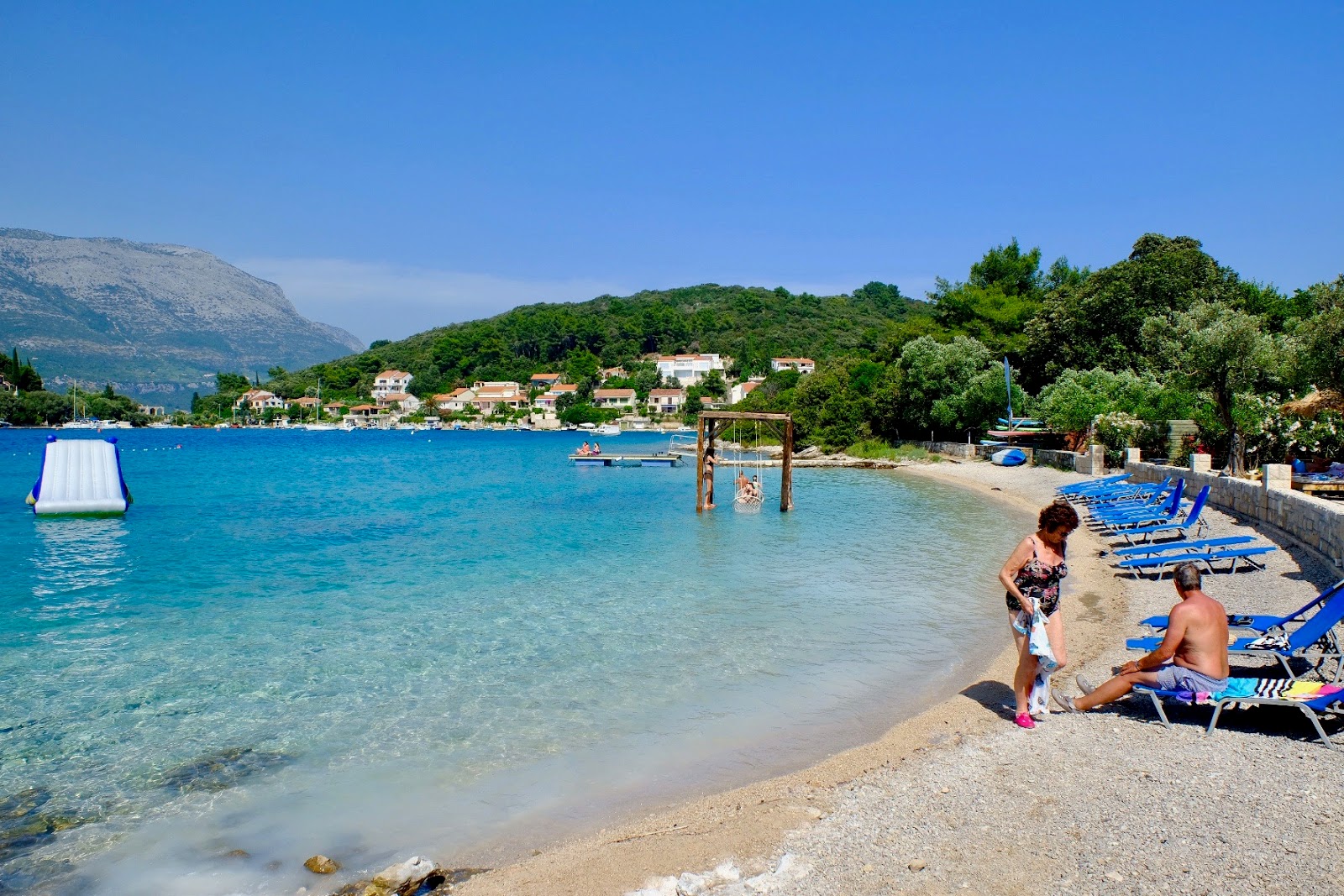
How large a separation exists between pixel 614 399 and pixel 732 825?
133 m

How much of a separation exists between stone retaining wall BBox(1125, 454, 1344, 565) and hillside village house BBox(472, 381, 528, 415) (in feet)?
415

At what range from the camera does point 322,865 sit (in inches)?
205

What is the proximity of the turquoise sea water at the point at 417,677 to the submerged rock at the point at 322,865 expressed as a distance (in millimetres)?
119

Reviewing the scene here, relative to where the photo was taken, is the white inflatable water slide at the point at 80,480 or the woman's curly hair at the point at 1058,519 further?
the white inflatable water slide at the point at 80,480

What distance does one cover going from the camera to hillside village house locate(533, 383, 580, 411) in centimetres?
13750

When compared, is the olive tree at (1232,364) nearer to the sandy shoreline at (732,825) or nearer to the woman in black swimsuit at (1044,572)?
the sandy shoreline at (732,825)

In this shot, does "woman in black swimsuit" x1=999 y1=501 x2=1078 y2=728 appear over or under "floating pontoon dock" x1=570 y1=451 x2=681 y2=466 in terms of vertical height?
over

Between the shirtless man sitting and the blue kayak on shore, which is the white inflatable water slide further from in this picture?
the blue kayak on shore

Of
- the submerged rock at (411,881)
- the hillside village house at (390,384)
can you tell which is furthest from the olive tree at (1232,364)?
the hillside village house at (390,384)

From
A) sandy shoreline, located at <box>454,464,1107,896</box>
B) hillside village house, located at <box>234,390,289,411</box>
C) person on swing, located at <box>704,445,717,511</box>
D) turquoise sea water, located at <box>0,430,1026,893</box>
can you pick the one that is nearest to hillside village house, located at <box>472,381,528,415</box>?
hillside village house, located at <box>234,390,289,411</box>

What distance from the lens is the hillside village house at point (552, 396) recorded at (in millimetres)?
137500

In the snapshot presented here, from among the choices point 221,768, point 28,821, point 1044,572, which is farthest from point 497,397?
point 1044,572

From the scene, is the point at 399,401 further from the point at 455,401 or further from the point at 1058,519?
the point at 1058,519

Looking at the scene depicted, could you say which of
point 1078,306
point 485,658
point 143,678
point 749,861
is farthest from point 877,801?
point 1078,306
